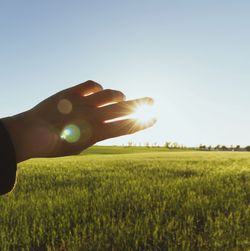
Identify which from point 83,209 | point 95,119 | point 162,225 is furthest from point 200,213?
point 95,119

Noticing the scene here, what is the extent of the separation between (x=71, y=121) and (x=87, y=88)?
13cm

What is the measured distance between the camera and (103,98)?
1.22 metres

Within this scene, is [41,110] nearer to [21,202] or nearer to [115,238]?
[115,238]

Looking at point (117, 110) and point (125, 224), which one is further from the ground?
point (117, 110)

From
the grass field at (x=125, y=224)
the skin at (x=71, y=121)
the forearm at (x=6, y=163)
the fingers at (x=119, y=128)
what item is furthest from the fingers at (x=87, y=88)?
the grass field at (x=125, y=224)

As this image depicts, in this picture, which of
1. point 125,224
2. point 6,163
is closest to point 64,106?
point 6,163

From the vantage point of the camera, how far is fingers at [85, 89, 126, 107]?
1221 mm

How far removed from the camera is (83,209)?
4957 millimetres

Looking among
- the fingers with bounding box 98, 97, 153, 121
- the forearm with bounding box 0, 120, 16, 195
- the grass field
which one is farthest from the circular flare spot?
the grass field

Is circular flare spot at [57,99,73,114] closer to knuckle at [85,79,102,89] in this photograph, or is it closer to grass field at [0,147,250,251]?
knuckle at [85,79,102,89]

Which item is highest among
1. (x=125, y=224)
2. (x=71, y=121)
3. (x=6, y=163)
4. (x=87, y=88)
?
(x=87, y=88)

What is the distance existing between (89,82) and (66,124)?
0.17 meters

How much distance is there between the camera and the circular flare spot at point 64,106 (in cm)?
124

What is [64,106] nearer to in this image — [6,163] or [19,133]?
[19,133]
